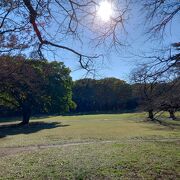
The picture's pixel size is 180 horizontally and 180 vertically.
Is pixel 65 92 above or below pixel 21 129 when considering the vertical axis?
above

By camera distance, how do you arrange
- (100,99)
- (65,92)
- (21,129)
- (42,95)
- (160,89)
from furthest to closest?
(100,99)
(65,92)
(42,95)
(21,129)
(160,89)

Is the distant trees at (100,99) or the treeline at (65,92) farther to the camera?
the distant trees at (100,99)

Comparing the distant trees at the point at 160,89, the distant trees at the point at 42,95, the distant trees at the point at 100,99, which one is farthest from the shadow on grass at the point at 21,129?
the distant trees at the point at 100,99

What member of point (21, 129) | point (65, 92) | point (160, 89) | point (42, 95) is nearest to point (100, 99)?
point (65, 92)

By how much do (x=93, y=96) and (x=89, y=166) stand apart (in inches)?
2886

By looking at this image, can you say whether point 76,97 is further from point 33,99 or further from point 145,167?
point 145,167

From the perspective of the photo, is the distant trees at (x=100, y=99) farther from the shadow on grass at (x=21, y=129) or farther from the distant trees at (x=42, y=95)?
the shadow on grass at (x=21, y=129)

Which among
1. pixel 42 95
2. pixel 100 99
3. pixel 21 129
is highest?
pixel 100 99

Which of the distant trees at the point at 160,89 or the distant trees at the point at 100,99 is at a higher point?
the distant trees at the point at 100,99

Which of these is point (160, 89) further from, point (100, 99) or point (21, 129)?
point (100, 99)

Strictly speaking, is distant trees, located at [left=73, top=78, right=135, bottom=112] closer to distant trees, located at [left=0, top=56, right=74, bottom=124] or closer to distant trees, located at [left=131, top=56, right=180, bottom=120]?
distant trees, located at [left=0, top=56, right=74, bottom=124]

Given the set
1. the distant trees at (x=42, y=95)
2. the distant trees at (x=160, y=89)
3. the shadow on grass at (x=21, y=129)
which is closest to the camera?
the distant trees at (x=160, y=89)

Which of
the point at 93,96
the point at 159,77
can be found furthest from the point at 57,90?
the point at 159,77

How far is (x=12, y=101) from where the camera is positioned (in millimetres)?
49812
